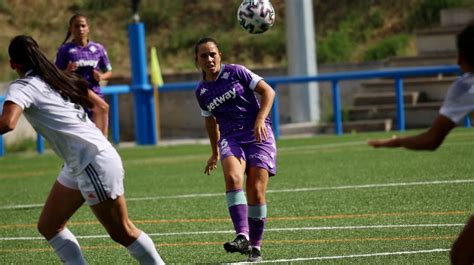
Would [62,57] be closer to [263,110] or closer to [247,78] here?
[247,78]

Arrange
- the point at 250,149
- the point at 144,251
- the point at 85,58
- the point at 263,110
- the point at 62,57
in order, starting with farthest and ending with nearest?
the point at 85,58
the point at 62,57
the point at 250,149
the point at 263,110
the point at 144,251

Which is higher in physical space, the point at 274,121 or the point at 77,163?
the point at 77,163

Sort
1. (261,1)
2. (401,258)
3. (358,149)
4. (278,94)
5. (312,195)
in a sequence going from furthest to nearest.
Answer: (278,94) → (358,149) → (312,195) → (261,1) → (401,258)

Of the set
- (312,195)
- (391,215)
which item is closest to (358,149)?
(312,195)

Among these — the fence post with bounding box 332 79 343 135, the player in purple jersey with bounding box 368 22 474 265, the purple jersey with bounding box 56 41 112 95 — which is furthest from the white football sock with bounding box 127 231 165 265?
the fence post with bounding box 332 79 343 135

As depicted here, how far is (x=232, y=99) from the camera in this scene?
9719 mm

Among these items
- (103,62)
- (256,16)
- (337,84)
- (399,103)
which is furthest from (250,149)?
(337,84)

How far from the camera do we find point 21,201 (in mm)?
14938

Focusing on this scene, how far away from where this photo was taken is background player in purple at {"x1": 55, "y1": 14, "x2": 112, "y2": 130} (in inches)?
575

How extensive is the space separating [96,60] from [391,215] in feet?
17.4

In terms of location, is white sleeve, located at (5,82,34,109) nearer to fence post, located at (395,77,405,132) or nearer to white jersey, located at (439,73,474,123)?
white jersey, located at (439,73,474,123)

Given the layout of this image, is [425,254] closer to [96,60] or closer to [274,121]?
[96,60]

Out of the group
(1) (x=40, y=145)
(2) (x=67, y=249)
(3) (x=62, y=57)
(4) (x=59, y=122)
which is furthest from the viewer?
(1) (x=40, y=145)

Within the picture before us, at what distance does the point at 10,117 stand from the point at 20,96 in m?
0.15
